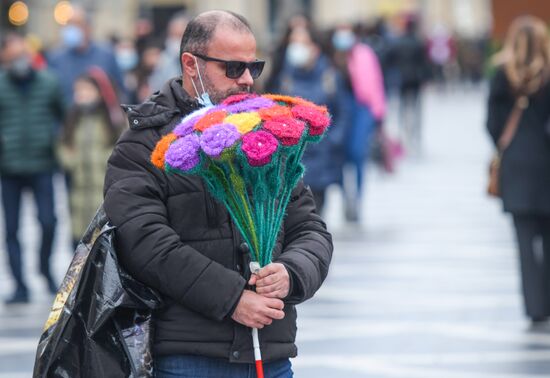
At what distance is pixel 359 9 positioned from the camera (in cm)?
6144

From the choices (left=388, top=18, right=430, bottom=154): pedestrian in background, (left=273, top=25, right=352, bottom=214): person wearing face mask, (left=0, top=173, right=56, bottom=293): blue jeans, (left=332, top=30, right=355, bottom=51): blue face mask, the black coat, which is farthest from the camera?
(left=388, top=18, right=430, bottom=154): pedestrian in background

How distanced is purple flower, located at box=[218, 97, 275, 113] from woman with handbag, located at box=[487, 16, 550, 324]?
5.58 m

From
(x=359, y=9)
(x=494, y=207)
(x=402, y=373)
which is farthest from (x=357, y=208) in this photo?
(x=359, y=9)

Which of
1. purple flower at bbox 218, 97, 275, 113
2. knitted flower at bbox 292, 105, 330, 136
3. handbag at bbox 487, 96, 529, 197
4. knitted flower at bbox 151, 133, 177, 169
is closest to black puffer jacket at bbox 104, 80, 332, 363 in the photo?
knitted flower at bbox 151, 133, 177, 169

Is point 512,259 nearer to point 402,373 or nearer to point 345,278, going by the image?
point 345,278

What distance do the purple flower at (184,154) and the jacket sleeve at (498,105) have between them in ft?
19.3

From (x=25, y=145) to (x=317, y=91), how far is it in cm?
255

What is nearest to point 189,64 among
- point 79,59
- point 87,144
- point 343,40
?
point 87,144

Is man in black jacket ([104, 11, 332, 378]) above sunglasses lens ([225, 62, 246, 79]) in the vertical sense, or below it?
below

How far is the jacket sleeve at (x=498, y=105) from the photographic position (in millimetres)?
9641

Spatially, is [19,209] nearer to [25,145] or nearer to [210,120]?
[25,145]

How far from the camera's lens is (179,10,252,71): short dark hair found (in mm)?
4258

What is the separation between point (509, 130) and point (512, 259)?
135 inches

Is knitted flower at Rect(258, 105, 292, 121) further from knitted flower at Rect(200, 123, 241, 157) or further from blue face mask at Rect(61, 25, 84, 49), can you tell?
blue face mask at Rect(61, 25, 84, 49)
